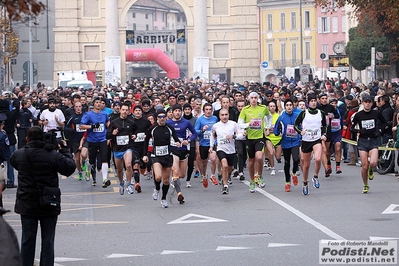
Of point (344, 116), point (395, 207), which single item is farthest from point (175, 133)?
point (344, 116)

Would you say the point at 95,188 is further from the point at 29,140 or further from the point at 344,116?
the point at 29,140

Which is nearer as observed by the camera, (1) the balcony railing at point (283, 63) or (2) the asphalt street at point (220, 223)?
(2) the asphalt street at point (220, 223)

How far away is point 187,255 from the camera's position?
11906 mm

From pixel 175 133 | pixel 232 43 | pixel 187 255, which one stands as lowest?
pixel 187 255

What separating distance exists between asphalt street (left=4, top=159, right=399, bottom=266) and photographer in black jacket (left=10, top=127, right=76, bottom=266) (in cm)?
140

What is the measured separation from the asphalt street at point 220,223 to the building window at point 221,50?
46374 millimetres

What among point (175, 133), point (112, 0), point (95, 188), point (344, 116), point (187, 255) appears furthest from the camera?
point (112, 0)

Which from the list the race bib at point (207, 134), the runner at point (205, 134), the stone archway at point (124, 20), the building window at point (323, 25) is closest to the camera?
the runner at point (205, 134)

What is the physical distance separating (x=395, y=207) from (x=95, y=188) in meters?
7.39

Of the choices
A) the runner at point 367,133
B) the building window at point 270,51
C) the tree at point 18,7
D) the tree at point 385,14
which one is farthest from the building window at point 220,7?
the tree at point 18,7

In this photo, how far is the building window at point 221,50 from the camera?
220 feet

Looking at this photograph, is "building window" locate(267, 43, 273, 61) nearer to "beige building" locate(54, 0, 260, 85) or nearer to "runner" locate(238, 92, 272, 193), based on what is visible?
"beige building" locate(54, 0, 260, 85)

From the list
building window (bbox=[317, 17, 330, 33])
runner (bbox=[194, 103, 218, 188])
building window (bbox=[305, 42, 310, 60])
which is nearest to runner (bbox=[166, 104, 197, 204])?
runner (bbox=[194, 103, 218, 188])

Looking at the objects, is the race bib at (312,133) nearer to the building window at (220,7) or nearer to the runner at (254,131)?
the runner at (254,131)
